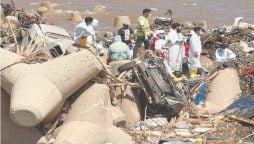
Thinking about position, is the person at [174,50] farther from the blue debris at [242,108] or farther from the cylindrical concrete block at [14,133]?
the cylindrical concrete block at [14,133]

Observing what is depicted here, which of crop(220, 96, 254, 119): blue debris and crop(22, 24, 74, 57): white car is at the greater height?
crop(22, 24, 74, 57): white car

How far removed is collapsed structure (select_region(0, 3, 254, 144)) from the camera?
23.2 feet

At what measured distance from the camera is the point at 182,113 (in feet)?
31.1

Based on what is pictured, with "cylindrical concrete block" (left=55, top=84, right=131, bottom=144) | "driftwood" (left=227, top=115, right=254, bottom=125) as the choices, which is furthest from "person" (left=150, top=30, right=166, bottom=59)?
"cylindrical concrete block" (left=55, top=84, right=131, bottom=144)

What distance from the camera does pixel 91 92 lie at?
7.95 metres

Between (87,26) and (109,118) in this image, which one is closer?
(109,118)

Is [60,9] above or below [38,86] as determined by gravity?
below

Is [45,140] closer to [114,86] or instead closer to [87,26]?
[114,86]

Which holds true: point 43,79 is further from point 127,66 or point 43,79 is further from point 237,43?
point 237,43

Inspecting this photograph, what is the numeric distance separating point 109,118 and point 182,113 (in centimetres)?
180

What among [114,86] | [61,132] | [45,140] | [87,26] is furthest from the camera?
[87,26]

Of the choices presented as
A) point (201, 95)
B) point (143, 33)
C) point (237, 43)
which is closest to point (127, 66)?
point (201, 95)

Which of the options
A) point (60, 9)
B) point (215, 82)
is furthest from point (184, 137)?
point (60, 9)

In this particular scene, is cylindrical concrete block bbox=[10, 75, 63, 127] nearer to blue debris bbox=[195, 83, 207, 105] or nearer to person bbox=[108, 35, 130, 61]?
person bbox=[108, 35, 130, 61]
